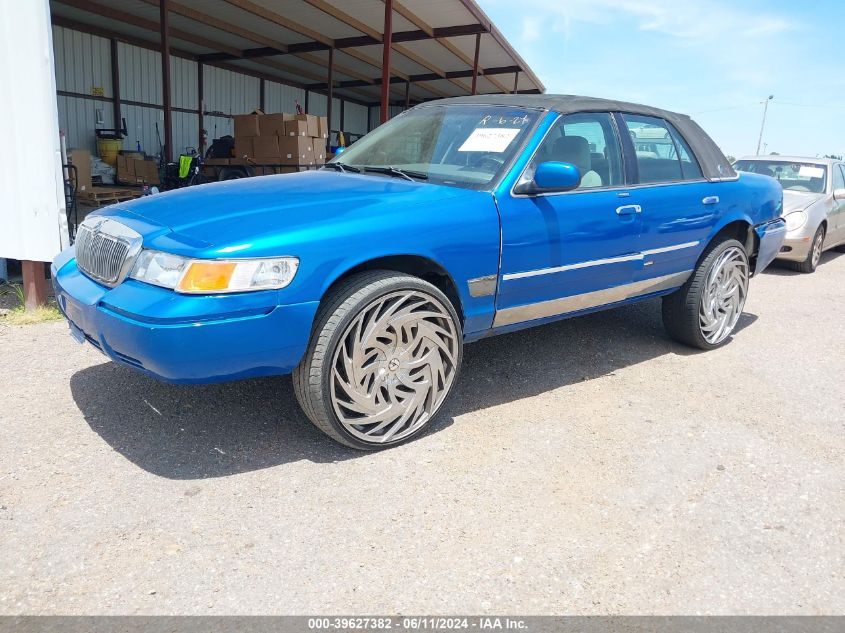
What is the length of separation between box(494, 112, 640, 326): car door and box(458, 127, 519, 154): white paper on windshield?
18 centimetres

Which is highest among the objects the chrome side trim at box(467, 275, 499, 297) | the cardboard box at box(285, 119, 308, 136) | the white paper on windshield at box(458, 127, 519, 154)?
the cardboard box at box(285, 119, 308, 136)

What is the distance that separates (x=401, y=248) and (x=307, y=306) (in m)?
0.53

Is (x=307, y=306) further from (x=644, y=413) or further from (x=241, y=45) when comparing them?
(x=241, y=45)

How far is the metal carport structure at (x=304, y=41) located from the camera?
11.8m

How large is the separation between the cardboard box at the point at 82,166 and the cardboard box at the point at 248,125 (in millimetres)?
2721

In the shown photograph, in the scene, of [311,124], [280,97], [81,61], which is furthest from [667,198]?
[280,97]

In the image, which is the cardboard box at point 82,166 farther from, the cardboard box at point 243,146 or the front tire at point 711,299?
the front tire at point 711,299

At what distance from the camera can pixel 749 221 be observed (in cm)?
481

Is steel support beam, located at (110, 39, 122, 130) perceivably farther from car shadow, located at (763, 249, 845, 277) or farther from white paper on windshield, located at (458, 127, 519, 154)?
white paper on windshield, located at (458, 127, 519, 154)

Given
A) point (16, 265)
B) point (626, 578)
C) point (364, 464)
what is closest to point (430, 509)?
point (364, 464)

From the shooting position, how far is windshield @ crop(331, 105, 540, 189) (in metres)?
3.44

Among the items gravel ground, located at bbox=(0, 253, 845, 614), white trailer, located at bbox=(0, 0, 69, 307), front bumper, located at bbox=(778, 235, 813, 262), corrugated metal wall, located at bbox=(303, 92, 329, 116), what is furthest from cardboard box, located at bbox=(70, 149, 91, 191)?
corrugated metal wall, located at bbox=(303, 92, 329, 116)

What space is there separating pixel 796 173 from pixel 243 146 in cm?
927

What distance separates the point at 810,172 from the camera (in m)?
8.91
